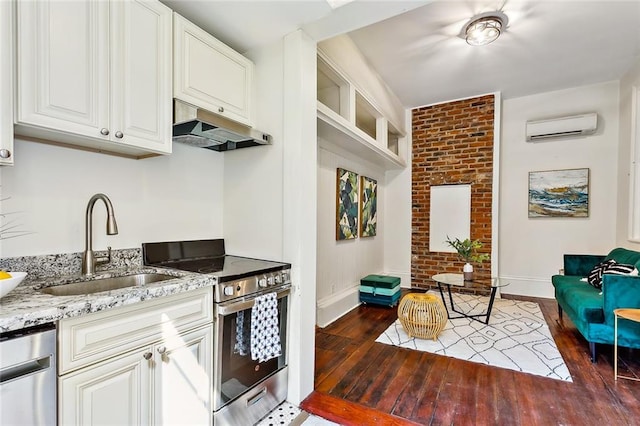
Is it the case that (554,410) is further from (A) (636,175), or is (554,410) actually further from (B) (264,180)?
(A) (636,175)

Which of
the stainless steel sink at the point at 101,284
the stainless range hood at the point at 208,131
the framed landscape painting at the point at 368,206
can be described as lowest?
the stainless steel sink at the point at 101,284

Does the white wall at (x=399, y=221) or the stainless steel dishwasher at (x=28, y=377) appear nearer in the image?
the stainless steel dishwasher at (x=28, y=377)

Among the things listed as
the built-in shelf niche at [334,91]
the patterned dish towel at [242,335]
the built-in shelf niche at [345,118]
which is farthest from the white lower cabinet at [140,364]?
the built-in shelf niche at [334,91]

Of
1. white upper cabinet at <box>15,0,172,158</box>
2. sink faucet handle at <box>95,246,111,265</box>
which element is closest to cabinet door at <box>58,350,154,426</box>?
sink faucet handle at <box>95,246,111,265</box>

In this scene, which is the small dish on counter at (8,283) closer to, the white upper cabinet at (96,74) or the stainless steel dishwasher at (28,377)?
the stainless steel dishwasher at (28,377)

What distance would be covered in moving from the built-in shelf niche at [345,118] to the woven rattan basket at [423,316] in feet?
6.11

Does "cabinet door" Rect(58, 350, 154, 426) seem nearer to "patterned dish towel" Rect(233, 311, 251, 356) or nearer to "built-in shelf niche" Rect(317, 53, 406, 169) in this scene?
"patterned dish towel" Rect(233, 311, 251, 356)

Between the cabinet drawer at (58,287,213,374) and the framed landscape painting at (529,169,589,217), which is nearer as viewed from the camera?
the cabinet drawer at (58,287,213,374)

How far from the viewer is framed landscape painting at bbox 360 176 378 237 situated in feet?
14.8

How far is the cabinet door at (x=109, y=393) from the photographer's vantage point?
1.08 m

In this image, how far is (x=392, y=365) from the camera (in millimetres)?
2578

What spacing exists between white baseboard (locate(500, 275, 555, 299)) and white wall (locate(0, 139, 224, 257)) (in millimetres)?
4686

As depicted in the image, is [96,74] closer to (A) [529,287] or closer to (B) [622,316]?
(B) [622,316]

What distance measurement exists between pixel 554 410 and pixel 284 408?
176cm
